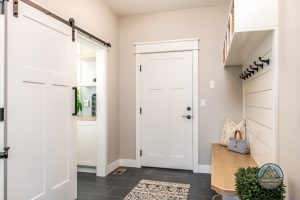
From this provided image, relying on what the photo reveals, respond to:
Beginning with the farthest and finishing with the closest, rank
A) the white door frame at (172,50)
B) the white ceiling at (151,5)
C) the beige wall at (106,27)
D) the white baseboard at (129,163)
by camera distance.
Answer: the white baseboard at (129,163) < the white door frame at (172,50) < the white ceiling at (151,5) < the beige wall at (106,27)

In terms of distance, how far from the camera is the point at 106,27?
3.60 metres

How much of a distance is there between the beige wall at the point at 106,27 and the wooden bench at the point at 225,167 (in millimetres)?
1687

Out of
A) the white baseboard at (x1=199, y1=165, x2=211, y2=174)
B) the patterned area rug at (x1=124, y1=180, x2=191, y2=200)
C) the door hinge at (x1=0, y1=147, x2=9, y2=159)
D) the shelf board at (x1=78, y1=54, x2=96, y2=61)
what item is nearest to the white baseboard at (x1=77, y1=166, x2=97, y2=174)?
the patterned area rug at (x1=124, y1=180, x2=191, y2=200)

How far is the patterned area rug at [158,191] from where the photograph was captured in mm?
2699

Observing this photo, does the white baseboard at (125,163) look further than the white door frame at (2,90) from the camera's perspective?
Yes

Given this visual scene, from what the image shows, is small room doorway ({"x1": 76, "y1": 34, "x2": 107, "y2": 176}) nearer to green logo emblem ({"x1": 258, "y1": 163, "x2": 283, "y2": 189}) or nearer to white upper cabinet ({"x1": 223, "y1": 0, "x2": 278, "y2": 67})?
white upper cabinet ({"x1": 223, "y1": 0, "x2": 278, "y2": 67})

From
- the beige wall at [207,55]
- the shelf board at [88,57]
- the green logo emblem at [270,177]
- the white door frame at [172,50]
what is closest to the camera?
the green logo emblem at [270,177]

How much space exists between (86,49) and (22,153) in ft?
7.72

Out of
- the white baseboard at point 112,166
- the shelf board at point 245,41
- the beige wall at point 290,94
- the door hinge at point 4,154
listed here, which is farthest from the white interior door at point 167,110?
the door hinge at point 4,154

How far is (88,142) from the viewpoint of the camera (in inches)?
143

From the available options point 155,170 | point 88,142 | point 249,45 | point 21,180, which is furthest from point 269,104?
point 88,142

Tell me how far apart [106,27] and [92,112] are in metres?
1.40

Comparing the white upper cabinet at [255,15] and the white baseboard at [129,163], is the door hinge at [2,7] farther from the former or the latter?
the white baseboard at [129,163]

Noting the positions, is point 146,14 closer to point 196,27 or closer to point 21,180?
point 196,27
